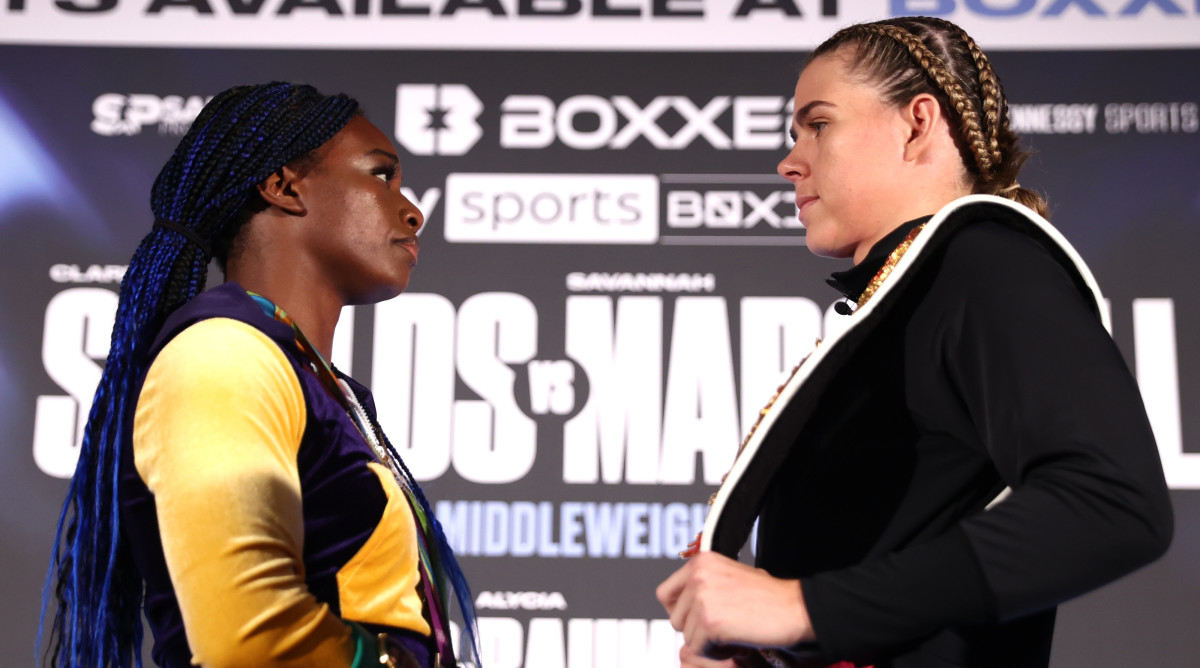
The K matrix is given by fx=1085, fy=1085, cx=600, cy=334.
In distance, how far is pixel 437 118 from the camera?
2.92 meters

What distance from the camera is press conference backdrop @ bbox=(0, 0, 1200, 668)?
266cm

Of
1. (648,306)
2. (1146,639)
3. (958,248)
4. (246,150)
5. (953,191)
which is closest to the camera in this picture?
(958,248)

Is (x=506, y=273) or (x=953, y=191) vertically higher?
(x=506, y=273)

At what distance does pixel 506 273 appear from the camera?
2.81 meters

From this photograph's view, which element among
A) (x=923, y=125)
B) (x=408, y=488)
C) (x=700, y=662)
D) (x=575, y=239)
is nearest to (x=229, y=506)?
(x=408, y=488)

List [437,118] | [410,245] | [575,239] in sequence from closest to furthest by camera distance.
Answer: [410,245], [575,239], [437,118]

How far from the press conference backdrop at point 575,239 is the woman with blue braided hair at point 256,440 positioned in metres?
1.17

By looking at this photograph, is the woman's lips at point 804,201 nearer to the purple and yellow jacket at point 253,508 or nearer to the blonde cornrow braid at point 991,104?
the blonde cornrow braid at point 991,104

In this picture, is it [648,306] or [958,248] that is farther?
[648,306]

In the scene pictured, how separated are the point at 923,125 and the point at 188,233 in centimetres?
87

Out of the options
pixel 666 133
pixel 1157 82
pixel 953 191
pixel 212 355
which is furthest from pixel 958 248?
pixel 1157 82

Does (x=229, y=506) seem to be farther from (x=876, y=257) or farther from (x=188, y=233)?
(x=876, y=257)

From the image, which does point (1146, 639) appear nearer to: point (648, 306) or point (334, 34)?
point (648, 306)

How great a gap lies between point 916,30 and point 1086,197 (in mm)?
1913
